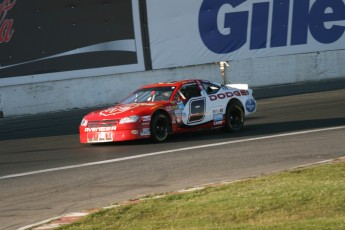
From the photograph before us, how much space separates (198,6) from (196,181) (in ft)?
59.6

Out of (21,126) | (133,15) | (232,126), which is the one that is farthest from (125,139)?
(133,15)

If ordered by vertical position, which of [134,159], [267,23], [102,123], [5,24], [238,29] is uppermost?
[5,24]

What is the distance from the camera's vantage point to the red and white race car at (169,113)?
17.0m

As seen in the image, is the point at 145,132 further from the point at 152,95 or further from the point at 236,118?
the point at 236,118

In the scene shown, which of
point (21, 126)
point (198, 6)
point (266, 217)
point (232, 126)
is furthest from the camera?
point (198, 6)

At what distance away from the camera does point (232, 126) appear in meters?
19.0

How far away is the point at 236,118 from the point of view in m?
19.2

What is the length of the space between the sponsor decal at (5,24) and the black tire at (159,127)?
9.17 meters

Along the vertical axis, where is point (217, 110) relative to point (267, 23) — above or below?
below

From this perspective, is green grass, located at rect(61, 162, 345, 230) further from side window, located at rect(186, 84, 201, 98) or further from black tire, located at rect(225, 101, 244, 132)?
black tire, located at rect(225, 101, 244, 132)

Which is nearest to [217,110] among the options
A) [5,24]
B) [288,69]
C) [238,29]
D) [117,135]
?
[117,135]

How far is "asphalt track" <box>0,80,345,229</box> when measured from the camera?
1153cm

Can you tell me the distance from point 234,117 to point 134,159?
182 inches

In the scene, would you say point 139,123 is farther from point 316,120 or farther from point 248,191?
point 248,191
